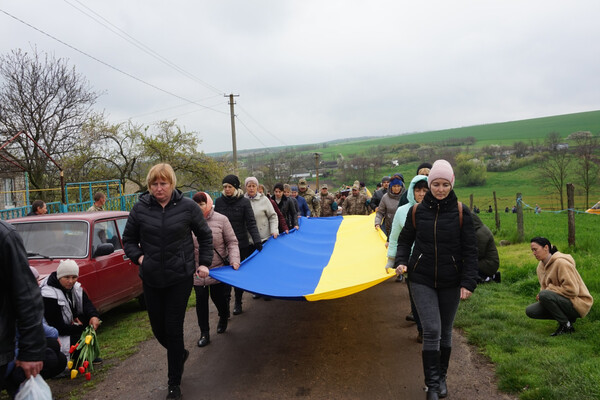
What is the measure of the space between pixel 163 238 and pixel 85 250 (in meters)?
2.60

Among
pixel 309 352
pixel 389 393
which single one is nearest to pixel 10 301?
pixel 389 393

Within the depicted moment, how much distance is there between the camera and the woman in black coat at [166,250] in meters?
3.81

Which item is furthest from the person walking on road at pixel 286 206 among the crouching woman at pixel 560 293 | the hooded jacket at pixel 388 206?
the crouching woman at pixel 560 293

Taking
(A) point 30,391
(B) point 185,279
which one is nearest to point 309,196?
(B) point 185,279

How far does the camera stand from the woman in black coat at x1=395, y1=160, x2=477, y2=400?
3635mm

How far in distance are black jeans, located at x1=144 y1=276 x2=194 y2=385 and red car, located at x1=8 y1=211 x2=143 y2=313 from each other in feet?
5.96

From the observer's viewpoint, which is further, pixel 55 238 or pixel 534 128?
pixel 534 128

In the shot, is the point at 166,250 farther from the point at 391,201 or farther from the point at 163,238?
the point at 391,201

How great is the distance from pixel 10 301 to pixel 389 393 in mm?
3187

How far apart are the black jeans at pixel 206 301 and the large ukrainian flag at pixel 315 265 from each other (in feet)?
1.48

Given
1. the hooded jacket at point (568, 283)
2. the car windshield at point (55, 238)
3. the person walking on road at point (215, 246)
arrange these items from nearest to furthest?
the hooded jacket at point (568, 283)
the person walking on road at point (215, 246)
the car windshield at point (55, 238)

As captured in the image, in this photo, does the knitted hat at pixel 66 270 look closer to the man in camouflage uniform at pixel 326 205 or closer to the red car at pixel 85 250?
the red car at pixel 85 250

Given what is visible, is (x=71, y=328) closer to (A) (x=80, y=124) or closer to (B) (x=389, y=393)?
(B) (x=389, y=393)

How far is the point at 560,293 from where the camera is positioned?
5.22 meters
